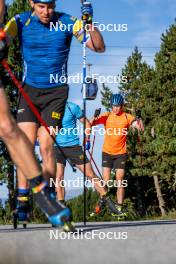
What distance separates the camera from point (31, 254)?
3932 mm

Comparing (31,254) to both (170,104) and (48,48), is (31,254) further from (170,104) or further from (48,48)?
(170,104)

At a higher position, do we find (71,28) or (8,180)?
(71,28)

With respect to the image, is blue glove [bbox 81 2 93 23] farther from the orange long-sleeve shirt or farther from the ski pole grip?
the orange long-sleeve shirt

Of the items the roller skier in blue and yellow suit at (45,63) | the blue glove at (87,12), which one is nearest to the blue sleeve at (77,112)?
the roller skier in blue and yellow suit at (45,63)

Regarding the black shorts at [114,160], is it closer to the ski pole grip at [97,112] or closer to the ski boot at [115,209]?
the ski pole grip at [97,112]

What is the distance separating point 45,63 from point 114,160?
5555mm

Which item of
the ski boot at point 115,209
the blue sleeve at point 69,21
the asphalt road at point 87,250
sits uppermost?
the blue sleeve at point 69,21

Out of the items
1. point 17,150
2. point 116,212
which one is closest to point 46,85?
point 17,150

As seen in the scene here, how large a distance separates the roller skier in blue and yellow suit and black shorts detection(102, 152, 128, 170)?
5.23m

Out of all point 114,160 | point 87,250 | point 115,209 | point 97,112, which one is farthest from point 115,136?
point 87,250

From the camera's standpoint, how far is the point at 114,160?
11633 mm

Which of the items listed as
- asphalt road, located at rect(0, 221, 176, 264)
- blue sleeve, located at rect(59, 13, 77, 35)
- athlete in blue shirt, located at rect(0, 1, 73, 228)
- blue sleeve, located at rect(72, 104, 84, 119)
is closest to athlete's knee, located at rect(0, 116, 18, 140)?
athlete in blue shirt, located at rect(0, 1, 73, 228)

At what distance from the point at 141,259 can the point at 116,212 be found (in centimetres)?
647

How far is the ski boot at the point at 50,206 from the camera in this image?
152 inches
